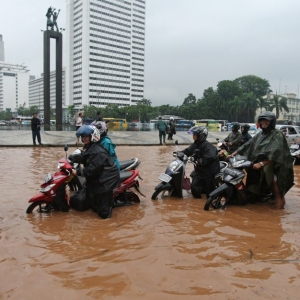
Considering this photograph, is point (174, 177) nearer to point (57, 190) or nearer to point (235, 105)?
point (57, 190)

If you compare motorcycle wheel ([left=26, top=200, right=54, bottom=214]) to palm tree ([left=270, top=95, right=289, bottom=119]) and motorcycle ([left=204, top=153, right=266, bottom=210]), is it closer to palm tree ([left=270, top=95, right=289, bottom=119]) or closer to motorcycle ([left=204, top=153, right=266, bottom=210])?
motorcycle ([left=204, top=153, right=266, bottom=210])

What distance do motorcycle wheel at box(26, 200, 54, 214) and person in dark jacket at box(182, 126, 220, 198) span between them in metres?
2.47

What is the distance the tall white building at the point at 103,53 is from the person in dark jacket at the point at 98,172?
3815 inches

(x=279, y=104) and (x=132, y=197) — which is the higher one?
(x=279, y=104)

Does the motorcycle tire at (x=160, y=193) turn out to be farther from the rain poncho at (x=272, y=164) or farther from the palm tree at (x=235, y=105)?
the palm tree at (x=235, y=105)

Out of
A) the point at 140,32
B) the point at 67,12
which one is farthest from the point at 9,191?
the point at 140,32

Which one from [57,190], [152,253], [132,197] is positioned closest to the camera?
[152,253]

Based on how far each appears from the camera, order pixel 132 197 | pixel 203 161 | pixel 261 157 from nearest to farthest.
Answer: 1. pixel 261 157
2. pixel 132 197
3. pixel 203 161

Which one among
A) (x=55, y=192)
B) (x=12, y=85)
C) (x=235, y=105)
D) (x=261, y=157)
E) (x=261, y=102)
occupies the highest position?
(x=12, y=85)

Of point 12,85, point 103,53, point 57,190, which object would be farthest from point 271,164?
point 12,85

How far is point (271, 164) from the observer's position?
4.94 m

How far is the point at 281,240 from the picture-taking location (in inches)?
147

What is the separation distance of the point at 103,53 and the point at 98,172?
11268cm

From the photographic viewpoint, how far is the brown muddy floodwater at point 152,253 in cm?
260
